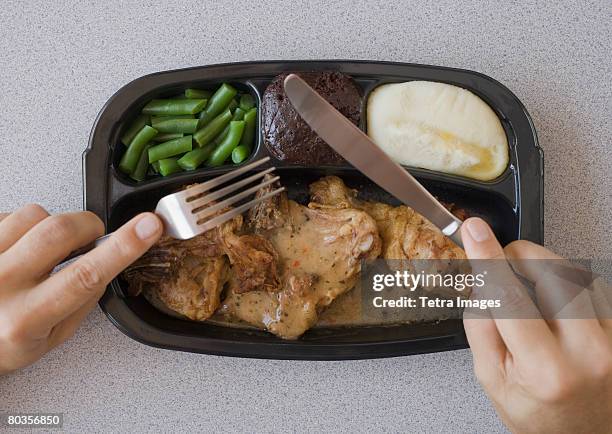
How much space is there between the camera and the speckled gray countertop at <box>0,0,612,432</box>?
7.66 feet

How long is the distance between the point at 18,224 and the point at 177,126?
2.19 feet

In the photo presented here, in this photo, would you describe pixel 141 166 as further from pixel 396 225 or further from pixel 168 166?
pixel 396 225

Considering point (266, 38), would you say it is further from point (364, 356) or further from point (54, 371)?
A: point (54, 371)

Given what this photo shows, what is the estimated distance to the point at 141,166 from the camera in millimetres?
2223

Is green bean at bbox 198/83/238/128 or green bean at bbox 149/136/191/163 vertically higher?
green bean at bbox 198/83/238/128

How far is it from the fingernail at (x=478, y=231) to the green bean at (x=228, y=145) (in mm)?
955

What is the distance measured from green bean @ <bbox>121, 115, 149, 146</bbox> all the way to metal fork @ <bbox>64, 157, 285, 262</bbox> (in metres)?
0.35

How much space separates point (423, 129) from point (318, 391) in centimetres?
114

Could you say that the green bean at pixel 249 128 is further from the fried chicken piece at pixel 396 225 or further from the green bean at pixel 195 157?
the fried chicken piece at pixel 396 225

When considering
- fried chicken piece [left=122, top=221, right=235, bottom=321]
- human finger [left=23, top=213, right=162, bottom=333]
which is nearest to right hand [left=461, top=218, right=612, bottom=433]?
fried chicken piece [left=122, top=221, right=235, bottom=321]

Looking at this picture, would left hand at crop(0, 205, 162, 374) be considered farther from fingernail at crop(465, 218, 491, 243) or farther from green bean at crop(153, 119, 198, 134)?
fingernail at crop(465, 218, 491, 243)

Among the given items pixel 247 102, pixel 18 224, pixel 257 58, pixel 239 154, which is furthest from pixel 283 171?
pixel 18 224

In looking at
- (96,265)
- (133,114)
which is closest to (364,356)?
(96,265)

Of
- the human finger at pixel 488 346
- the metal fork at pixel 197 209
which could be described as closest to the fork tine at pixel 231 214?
the metal fork at pixel 197 209
